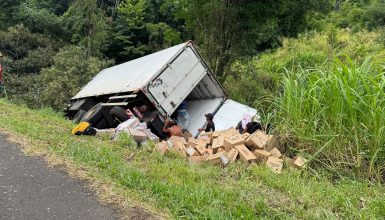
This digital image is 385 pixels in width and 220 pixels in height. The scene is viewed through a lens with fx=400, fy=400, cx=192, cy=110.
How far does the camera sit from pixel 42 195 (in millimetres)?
3898

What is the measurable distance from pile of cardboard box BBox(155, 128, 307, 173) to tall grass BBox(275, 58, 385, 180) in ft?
1.04

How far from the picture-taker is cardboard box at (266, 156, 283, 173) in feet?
17.6

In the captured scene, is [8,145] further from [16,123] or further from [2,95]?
[2,95]

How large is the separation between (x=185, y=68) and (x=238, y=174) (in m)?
4.71

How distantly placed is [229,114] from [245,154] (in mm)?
3532

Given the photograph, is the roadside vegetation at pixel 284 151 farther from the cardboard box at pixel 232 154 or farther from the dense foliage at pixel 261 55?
the cardboard box at pixel 232 154

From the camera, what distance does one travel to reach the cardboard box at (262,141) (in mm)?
6074

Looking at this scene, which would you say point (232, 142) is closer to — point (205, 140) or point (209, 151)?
point (209, 151)

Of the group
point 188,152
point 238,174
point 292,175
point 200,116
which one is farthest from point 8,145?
point 200,116

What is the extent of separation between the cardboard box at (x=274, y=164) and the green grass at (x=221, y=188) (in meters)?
0.19

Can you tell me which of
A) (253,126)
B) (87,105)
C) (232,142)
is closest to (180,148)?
(232,142)

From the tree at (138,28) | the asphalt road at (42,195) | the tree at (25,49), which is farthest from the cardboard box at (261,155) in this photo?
the tree at (138,28)

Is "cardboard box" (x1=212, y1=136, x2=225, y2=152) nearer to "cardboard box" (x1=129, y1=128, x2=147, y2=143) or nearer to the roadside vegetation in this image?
the roadside vegetation

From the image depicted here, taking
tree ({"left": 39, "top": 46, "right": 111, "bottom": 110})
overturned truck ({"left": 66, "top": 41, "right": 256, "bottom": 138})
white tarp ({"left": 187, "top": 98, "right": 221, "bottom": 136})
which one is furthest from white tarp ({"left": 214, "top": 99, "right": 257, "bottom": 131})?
tree ({"left": 39, "top": 46, "right": 111, "bottom": 110})
